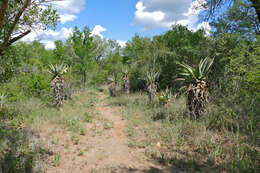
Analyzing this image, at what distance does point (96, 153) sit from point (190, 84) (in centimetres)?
468

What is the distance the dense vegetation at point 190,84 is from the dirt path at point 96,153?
2.52 ft

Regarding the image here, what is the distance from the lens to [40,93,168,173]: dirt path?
4438mm

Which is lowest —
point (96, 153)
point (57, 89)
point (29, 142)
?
point (96, 153)

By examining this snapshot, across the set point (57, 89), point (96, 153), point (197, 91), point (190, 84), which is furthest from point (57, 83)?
point (197, 91)

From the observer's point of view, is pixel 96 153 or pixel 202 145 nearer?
pixel 202 145

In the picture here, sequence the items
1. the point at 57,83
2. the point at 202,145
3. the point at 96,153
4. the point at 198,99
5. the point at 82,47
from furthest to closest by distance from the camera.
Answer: the point at 82,47
the point at 57,83
the point at 198,99
the point at 96,153
the point at 202,145

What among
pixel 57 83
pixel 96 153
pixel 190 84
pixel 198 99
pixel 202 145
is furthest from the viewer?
pixel 57 83

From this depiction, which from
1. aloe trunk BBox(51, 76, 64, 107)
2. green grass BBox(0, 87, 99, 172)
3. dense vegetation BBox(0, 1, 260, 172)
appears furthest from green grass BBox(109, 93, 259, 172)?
aloe trunk BBox(51, 76, 64, 107)

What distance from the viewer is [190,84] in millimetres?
7191

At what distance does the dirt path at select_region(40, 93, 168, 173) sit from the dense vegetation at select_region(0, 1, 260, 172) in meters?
0.77

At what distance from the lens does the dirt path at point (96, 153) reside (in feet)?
14.6

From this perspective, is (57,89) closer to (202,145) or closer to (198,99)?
(198,99)

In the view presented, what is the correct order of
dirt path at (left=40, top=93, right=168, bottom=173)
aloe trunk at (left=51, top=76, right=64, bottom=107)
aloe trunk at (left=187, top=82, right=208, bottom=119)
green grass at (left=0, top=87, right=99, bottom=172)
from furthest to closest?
1. aloe trunk at (left=51, top=76, right=64, bottom=107)
2. aloe trunk at (left=187, top=82, right=208, bottom=119)
3. dirt path at (left=40, top=93, right=168, bottom=173)
4. green grass at (left=0, top=87, right=99, bottom=172)

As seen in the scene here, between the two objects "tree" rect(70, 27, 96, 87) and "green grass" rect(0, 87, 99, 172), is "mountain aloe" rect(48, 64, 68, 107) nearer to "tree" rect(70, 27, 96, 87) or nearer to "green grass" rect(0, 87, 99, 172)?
"green grass" rect(0, 87, 99, 172)
